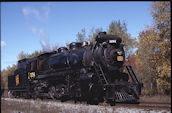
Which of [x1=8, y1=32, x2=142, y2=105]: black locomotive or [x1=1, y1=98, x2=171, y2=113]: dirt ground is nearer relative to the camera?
[x1=1, y1=98, x2=171, y2=113]: dirt ground

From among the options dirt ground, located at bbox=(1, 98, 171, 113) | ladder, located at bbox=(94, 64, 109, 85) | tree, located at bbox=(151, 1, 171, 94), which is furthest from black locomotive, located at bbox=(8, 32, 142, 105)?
tree, located at bbox=(151, 1, 171, 94)

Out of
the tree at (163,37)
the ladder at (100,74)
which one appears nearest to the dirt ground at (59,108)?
the ladder at (100,74)

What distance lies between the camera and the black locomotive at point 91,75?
11.4 m

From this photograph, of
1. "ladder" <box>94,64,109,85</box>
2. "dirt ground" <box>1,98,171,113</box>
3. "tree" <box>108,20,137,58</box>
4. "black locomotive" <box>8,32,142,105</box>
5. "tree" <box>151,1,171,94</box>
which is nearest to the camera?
"dirt ground" <box>1,98,171,113</box>

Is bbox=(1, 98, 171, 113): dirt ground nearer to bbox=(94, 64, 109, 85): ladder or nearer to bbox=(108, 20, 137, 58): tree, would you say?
bbox=(94, 64, 109, 85): ladder

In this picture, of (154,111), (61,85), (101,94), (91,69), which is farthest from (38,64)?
(154,111)

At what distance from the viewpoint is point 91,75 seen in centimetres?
Result: 1152

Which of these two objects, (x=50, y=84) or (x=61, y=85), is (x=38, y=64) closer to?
(x=50, y=84)

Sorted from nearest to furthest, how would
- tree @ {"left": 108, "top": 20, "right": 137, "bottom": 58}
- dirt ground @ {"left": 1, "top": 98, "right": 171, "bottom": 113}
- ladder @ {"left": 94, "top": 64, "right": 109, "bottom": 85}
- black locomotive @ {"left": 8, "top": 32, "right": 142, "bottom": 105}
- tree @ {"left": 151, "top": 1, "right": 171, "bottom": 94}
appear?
dirt ground @ {"left": 1, "top": 98, "right": 171, "bottom": 113}, ladder @ {"left": 94, "top": 64, "right": 109, "bottom": 85}, black locomotive @ {"left": 8, "top": 32, "right": 142, "bottom": 105}, tree @ {"left": 151, "top": 1, "right": 171, "bottom": 94}, tree @ {"left": 108, "top": 20, "right": 137, "bottom": 58}

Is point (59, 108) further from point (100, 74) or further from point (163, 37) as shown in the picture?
point (163, 37)

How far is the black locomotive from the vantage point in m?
11.4

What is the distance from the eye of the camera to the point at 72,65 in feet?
44.4

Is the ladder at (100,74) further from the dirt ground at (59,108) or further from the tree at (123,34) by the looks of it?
the tree at (123,34)

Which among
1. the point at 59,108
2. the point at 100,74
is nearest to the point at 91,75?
the point at 100,74
